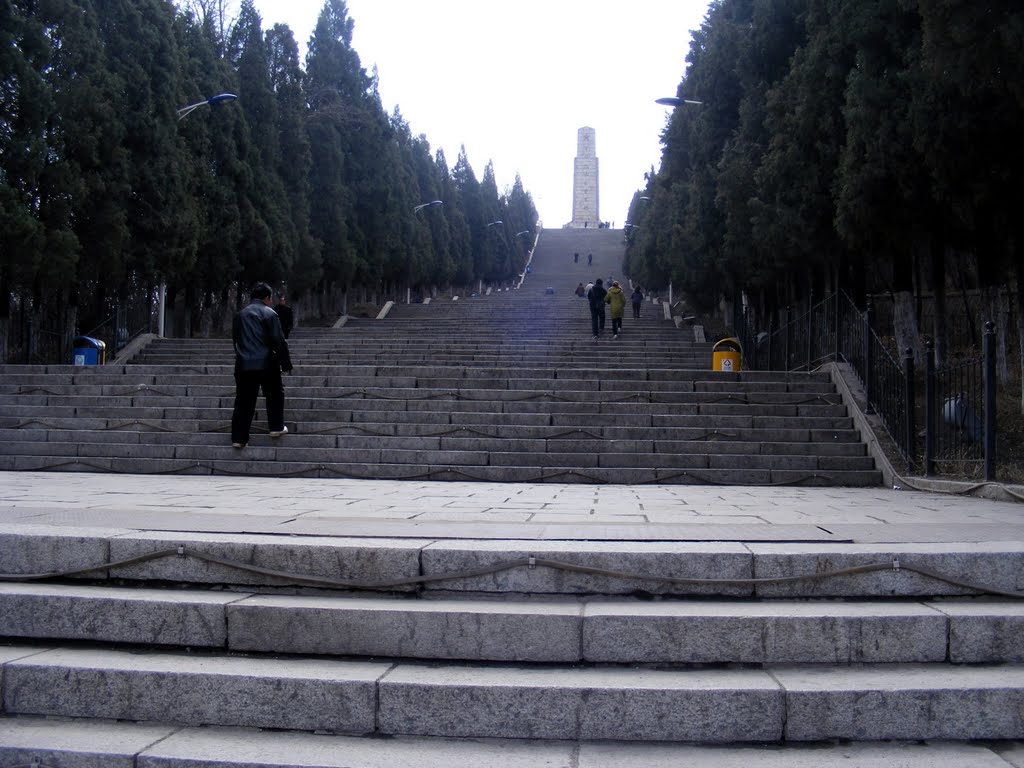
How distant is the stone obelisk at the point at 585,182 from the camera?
4619 inches

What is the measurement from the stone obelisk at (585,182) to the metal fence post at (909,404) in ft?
356

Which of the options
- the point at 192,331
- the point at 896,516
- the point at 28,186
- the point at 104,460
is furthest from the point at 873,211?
the point at 192,331

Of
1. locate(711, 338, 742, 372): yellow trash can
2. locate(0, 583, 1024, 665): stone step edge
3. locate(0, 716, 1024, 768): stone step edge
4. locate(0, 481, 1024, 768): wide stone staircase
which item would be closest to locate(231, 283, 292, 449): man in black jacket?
locate(0, 481, 1024, 768): wide stone staircase

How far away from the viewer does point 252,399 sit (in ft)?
35.1

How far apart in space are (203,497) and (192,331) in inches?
761

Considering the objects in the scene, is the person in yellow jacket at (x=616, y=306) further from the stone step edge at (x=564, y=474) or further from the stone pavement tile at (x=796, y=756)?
the stone pavement tile at (x=796, y=756)

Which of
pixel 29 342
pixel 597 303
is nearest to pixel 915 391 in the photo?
pixel 597 303

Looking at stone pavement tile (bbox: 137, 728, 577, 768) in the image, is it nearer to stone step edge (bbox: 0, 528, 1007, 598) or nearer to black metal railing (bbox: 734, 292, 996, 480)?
stone step edge (bbox: 0, 528, 1007, 598)

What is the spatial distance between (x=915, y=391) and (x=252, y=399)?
27.7 feet

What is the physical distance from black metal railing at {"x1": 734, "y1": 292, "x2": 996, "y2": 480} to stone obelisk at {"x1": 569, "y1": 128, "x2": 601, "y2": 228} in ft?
338

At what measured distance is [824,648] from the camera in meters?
3.96

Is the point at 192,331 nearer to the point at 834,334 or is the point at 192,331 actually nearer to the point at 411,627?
the point at 834,334

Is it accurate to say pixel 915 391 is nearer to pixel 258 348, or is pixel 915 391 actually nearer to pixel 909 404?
pixel 909 404

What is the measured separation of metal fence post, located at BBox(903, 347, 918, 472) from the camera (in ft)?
32.8
